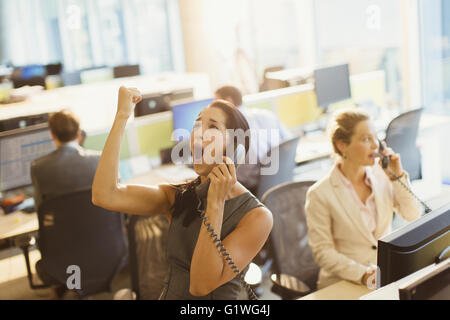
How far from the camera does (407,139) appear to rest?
3559 mm

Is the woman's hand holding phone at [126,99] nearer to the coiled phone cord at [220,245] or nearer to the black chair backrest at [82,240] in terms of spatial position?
the coiled phone cord at [220,245]

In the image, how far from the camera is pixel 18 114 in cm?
409

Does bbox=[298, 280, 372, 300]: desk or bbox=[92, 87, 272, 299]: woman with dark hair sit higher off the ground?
bbox=[92, 87, 272, 299]: woman with dark hair

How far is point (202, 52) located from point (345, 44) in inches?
81.9

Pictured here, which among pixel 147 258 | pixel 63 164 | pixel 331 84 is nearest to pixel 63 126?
pixel 63 164

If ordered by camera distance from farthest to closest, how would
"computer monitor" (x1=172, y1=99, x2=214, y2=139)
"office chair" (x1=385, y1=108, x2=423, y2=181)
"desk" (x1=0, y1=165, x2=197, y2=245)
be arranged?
"computer monitor" (x1=172, y1=99, x2=214, y2=139) < "office chair" (x1=385, y1=108, x2=423, y2=181) < "desk" (x1=0, y1=165, x2=197, y2=245)

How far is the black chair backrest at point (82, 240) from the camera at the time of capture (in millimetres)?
2459

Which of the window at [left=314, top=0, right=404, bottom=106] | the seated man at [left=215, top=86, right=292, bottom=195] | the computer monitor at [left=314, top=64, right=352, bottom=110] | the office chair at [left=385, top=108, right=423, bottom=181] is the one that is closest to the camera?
the seated man at [left=215, top=86, right=292, bottom=195]

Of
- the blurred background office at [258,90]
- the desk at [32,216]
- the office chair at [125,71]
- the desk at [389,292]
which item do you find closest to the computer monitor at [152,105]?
the blurred background office at [258,90]

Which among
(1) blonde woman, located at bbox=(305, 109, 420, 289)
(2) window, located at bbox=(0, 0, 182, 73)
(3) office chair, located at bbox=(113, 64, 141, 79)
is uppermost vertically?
(2) window, located at bbox=(0, 0, 182, 73)

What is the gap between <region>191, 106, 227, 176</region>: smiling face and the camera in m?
1.04

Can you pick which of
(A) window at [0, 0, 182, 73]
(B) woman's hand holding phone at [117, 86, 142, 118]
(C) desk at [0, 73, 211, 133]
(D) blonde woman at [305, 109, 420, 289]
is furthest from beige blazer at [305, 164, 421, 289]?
(A) window at [0, 0, 182, 73]

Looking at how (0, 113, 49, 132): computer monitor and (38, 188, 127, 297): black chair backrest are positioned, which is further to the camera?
(0, 113, 49, 132): computer monitor

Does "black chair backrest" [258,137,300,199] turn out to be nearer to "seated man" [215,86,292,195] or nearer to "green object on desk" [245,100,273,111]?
"seated man" [215,86,292,195]
